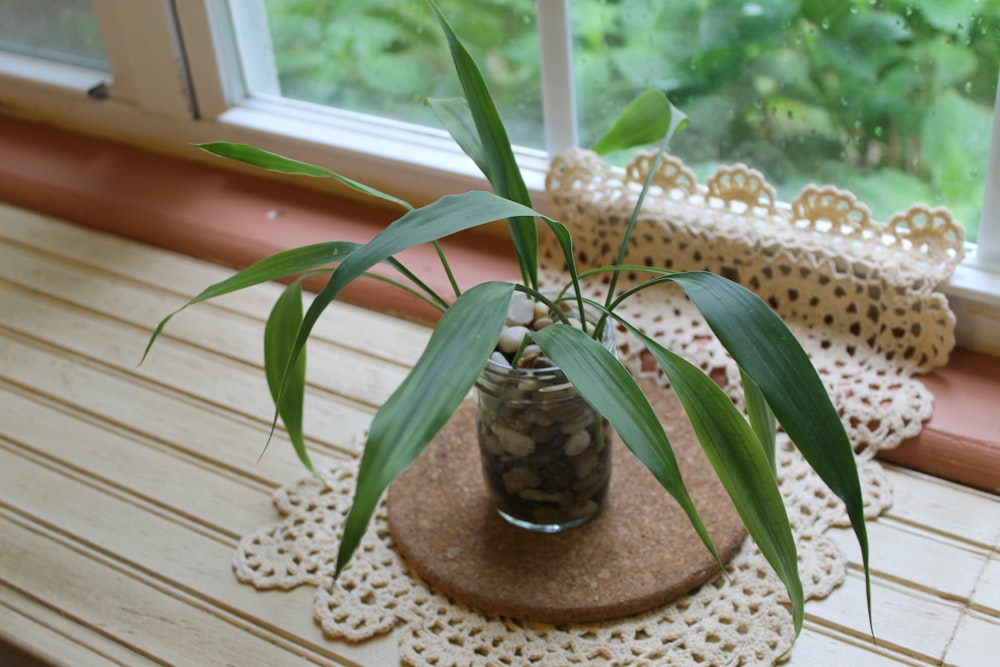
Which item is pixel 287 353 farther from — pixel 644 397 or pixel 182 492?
pixel 644 397

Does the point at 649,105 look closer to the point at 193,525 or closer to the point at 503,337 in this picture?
the point at 503,337

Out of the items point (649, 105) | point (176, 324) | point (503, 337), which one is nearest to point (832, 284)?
point (649, 105)

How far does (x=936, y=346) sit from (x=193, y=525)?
0.69m

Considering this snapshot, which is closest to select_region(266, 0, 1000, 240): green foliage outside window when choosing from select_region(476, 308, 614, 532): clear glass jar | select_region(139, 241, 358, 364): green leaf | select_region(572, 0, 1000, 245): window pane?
select_region(572, 0, 1000, 245): window pane

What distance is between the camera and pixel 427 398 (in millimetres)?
663

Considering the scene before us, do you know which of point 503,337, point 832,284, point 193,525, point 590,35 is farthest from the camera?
point 590,35

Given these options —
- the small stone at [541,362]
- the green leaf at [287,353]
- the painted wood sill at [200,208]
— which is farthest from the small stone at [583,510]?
the painted wood sill at [200,208]

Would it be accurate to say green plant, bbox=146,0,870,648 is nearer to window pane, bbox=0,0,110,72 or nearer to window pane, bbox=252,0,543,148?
window pane, bbox=252,0,543,148

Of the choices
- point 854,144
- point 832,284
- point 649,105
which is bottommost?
point 832,284

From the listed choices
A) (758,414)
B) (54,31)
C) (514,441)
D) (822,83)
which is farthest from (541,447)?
(54,31)

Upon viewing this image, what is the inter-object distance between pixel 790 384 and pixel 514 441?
0.25 meters

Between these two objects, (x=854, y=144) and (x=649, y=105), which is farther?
(x=854, y=144)

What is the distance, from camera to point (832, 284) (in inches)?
43.1

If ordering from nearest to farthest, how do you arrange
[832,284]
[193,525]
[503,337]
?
1. [503,337]
2. [193,525]
3. [832,284]
